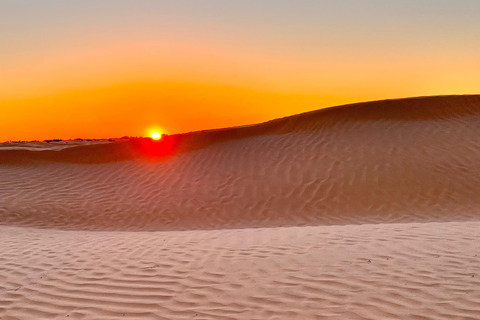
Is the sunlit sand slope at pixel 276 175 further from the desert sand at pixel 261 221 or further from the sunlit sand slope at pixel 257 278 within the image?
the sunlit sand slope at pixel 257 278

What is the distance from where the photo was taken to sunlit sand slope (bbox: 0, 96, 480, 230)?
10.8 meters

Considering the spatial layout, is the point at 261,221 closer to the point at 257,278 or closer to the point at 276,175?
the point at 276,175

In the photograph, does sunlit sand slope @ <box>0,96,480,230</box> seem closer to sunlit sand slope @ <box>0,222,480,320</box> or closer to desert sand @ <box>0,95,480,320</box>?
desert sand @ <box>0,95,480,320</box>

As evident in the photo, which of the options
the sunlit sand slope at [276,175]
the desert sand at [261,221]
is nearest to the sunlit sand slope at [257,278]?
the desert sand at [261,221]

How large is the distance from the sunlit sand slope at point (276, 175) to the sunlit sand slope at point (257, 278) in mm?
4005

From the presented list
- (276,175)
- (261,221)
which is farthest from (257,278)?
(276,175)

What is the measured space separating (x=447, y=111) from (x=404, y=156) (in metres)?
5.69

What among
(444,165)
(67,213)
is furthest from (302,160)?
(67,213)

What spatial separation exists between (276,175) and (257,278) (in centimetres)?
874

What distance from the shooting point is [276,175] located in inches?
518

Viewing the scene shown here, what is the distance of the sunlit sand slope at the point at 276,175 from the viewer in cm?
1075

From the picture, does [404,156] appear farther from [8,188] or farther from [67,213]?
[8,188]

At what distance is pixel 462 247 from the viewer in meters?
5.44

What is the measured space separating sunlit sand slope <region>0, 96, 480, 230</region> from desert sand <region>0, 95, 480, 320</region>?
0.23 ft
